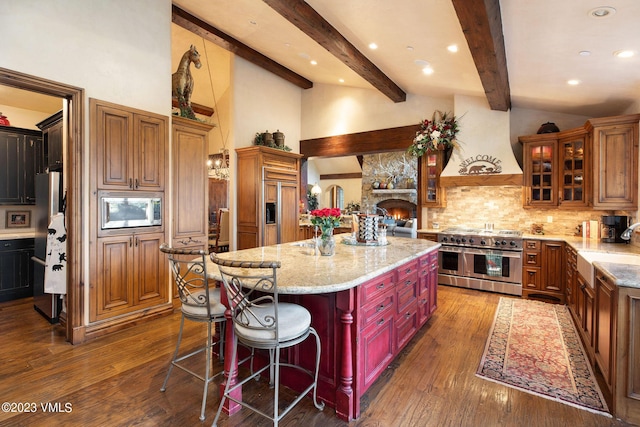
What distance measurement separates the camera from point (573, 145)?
14.1 ft

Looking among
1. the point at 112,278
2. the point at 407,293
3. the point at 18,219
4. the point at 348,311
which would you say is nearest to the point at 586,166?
the point at 407,293

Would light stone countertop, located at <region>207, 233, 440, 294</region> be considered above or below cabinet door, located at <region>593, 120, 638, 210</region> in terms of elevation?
below

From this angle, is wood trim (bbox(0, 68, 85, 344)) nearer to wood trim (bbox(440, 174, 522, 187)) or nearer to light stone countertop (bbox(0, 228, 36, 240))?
light stone countertop (bbox(0, 228, 36, 240))

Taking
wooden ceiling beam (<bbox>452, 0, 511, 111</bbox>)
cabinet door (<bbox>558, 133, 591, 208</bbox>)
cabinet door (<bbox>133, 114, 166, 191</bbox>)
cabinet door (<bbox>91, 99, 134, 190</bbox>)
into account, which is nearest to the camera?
wooden ceiling beam (<bbox>452, 0, 511, 111</bbox>)

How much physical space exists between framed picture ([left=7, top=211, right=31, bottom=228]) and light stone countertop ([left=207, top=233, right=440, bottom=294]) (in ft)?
13.5

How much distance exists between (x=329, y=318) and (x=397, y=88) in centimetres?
475

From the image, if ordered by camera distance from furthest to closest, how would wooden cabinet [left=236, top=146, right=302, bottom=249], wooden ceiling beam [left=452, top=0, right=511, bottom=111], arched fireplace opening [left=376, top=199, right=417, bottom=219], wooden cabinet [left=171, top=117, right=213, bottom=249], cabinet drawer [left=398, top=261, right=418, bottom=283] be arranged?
arched fireplace opening [left=376, top=199, right=417, bottom=219], wooden cabinet [left=236, top=146, right=302, bottom=249], wooden cabinet [left=171, top=117, right=213, bottom=249], cabinet drawer [left=398, top=261, right=418, bottom=283], wooden ceiling beam [left=452, top=0, right=511, bottom=111]

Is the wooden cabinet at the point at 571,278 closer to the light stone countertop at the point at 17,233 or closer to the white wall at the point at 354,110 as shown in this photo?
the white wall at the point at 354,110

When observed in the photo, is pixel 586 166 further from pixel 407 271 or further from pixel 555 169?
pixel 407 271

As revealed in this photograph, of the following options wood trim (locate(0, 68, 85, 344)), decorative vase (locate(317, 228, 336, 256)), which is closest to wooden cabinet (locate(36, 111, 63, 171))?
wood trim (locate(0, 68, 85, 344))

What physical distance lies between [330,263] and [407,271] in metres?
0.83

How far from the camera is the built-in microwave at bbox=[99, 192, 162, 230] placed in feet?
10.6

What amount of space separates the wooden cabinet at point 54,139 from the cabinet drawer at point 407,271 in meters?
Result: 3.96

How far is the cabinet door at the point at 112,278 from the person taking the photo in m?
3.17
